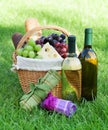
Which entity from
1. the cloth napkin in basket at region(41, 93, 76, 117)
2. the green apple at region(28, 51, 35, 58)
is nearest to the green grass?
the cloth napkin in basket at region(41, 93, 76, 117)

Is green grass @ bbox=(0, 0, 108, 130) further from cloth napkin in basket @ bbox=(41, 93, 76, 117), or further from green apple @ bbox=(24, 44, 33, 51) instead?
green apple @ bbox=(24, 44, 33, 51)

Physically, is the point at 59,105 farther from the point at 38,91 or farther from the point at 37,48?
the point at 37,48

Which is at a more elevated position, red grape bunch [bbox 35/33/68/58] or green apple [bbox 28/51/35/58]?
red grape bunch [bbox 35/33/68/58]

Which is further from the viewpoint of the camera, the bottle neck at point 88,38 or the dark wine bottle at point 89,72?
the dark wine bottle at point 89,72

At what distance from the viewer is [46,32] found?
16.3 ft

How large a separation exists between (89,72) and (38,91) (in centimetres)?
36

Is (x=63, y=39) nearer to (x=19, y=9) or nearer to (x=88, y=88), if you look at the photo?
(x=88, y=88)

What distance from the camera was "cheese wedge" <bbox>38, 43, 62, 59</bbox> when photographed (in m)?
2.91

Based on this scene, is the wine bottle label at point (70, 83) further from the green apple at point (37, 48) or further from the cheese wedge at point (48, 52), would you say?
the green apple at point (37, 48)

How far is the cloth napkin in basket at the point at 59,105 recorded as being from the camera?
8.74 ft

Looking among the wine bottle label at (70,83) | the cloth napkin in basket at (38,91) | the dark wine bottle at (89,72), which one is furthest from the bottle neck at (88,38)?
the cloth napkin in basket at (38,91)

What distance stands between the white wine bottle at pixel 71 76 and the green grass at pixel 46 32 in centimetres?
9

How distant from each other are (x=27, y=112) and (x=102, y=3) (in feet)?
12.8

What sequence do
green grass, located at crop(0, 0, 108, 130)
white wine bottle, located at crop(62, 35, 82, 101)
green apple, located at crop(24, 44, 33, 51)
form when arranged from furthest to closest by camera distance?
green apple, located at crop(24, 44, 33, 51) < white wine bottle, located at crop(62, 35, 82, 101) < green grass, located at crop(0, 0, 108, 130)
